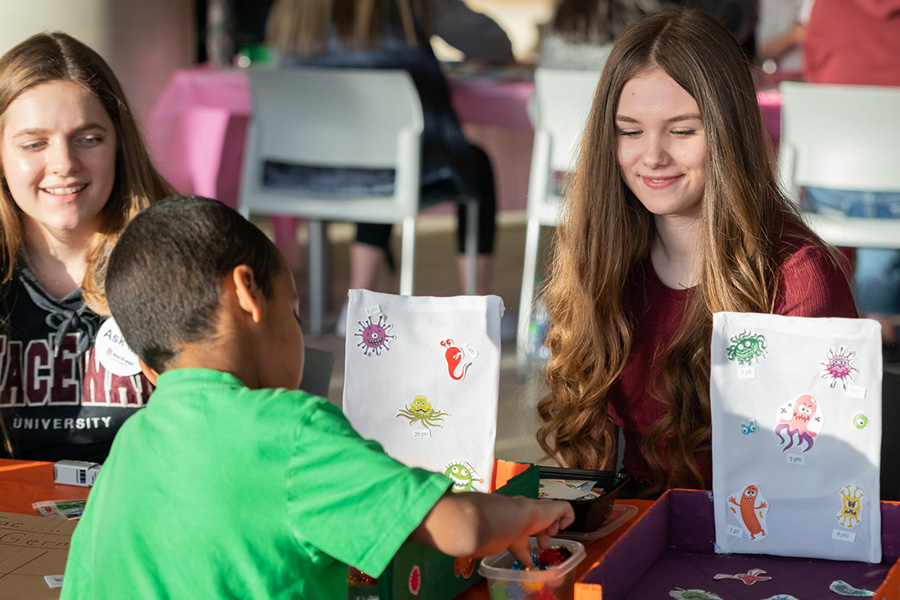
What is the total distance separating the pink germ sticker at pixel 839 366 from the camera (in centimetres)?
119

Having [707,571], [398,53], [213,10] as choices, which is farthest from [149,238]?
[213,10]

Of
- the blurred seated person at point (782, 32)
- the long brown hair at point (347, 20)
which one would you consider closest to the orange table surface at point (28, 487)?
the long brown hair at point (347, 20)

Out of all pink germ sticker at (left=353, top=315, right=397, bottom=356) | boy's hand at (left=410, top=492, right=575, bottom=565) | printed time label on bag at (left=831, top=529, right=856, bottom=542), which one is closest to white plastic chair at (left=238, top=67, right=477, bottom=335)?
pink germ sticker at (left=353, top=315, right=397, bottom=356)

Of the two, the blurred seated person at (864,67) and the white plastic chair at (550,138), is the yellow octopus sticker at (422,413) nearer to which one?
the white plastic chair at (550,138)

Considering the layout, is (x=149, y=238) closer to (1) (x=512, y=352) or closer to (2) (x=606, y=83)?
(2) (x=606, y=83)

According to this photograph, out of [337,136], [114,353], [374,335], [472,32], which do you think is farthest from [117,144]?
[472,32]

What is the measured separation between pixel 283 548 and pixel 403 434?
0.38 metres

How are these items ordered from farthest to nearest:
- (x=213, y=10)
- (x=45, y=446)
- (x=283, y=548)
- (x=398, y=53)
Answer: (x=213, y=10)
(x=398, y=53)
(x=45, y=446)
(x=283, y=548)

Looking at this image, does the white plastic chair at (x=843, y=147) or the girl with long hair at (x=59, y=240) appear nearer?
the girl with long hair at (x=59, y=240)

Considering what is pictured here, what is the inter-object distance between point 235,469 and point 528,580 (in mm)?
317

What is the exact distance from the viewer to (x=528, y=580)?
1.06m

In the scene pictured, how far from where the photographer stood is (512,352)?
4023 mm

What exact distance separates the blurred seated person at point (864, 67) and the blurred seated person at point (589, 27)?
607 mm

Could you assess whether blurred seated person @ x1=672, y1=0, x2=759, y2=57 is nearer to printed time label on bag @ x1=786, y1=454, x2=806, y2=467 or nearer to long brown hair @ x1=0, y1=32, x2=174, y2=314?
long brown hair @ x1=0, y1=32, x2=174, y2=314
